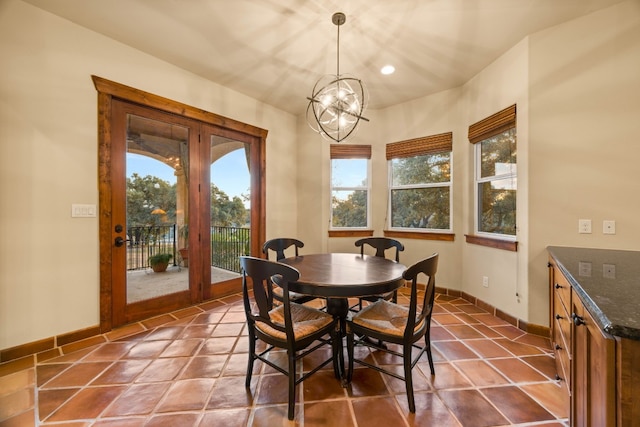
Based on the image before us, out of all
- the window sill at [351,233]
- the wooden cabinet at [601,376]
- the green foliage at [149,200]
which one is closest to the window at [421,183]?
the window sill at [351,233]

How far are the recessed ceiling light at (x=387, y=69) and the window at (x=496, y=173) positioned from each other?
4.03 feet

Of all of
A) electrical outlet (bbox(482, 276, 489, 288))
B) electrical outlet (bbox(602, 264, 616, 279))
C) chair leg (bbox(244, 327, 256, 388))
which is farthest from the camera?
electrical outlet (bbox(482, 276, 489, 288))

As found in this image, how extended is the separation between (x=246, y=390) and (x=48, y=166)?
250 cm

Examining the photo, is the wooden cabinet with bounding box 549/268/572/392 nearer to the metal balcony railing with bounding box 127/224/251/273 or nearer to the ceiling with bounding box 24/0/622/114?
the ceiling with bounding box 24/0/622/114

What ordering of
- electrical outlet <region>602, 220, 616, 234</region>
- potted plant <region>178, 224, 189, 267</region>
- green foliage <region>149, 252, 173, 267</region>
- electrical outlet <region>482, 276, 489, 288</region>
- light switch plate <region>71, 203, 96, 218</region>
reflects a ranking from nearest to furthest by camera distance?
1. electrical outlet <region>602, 220, 616, 234</region>
2. light switch plate <region>71, 203, 96, 218</region>
3. green foliage <region>149, 252, 173, 267</region>
4. electrical outlet <region>482, 276, 489, 288</region>
5. potted plant <region>178, 224, 189, 267</region>

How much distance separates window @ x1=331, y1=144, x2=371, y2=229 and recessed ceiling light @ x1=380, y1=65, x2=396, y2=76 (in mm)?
1408

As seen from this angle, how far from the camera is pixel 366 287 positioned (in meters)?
1.68

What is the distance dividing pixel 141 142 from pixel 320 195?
246cm

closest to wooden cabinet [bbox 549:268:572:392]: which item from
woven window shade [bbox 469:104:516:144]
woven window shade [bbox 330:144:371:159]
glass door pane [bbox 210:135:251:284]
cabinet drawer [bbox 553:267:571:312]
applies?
cabinet drawer [bbox 553:267:571:312]

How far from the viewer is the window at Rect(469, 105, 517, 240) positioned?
2861 mm

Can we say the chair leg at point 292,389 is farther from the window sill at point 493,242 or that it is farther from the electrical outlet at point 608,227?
the electrical outlet at point 608,227

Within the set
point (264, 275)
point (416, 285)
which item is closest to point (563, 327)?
point (416, 285)

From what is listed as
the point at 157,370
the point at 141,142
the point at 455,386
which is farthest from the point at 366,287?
the point at 141,142

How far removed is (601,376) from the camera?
2.83 ft
